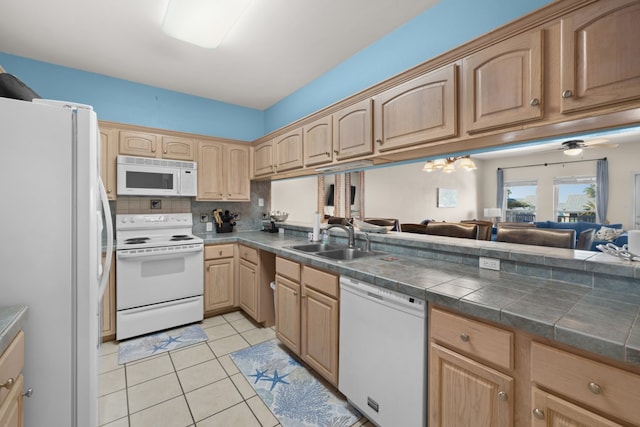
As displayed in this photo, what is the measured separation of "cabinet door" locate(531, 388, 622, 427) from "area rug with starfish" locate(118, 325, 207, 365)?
2518mm

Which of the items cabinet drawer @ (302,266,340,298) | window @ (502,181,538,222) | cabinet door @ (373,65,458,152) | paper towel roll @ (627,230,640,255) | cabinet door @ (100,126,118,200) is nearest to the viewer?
paper towel roll @ (627,230,640,255)

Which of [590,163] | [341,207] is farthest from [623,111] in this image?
[590,163]

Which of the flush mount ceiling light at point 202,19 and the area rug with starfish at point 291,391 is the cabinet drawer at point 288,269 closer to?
the area rug with starfish at point 291,391

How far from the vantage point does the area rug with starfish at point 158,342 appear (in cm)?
231

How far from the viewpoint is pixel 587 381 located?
82 centimetres

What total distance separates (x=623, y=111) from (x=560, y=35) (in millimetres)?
419

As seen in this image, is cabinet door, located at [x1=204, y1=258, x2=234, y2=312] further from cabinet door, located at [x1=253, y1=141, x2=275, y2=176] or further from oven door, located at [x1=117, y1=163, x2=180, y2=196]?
cabinet door, located at [x1=253, y1=141, x2=275, y2=176]

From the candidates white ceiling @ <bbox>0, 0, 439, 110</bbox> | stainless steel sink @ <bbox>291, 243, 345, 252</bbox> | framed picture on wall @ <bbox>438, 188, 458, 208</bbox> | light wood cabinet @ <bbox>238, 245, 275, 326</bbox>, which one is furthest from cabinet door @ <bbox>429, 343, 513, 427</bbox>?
framed picture on wall @ <bbox>438, 188, 458, 208</bbox>

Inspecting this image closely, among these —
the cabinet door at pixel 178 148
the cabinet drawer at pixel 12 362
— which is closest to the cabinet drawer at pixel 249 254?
the cabinet door at pixel 178 148

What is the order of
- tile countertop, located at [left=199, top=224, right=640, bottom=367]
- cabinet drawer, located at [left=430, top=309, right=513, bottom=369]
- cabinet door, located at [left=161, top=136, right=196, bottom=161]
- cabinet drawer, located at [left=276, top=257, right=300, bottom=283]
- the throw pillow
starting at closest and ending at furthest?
tile countertop, located at [left=199, top=224, right=640, bottom=367] → cabinet drawer, located at [left=430, top=309, right=513, bottom=369] → cabinet drawer, located at [left=276, top=257, right=300, bottom=283] → cabinet door, located at [left=161, top=136, right=196, bottom=161] → the throw pillow

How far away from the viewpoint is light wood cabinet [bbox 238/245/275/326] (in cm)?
278

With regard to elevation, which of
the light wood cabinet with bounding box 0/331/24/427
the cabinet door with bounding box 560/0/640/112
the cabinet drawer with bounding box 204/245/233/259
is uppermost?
the cabinet door with bounding box 560/0/640/112

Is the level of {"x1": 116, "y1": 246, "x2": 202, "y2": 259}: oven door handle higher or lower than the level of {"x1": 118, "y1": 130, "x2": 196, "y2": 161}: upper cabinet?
lower

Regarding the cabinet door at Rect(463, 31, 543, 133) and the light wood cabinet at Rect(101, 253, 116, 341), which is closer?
the cabinet door at Rect(463, 31, 543, 133)
